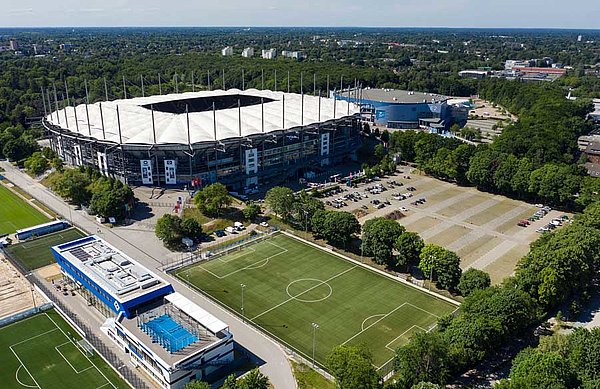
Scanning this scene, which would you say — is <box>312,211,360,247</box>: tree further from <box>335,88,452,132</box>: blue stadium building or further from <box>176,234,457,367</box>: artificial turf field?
<box>335,88,452,132</box>: blue stadium building

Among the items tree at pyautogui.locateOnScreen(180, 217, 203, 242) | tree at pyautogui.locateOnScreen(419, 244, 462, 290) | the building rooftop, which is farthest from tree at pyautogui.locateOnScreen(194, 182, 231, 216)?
tree at pyautogui.locateOnScreen(419, 244, 462, 290)

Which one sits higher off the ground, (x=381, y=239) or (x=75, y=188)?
(x=381, y=239)

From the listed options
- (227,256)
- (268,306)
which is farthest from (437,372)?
(227,256)

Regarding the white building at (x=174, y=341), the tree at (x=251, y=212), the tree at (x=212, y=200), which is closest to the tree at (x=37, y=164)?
the tree at (x=212, y=200)

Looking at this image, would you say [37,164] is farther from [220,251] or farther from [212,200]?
[220,251]

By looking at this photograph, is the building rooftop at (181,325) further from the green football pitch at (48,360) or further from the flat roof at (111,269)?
the green football pitch at (48,360)

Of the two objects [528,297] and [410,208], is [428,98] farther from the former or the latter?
[528,297]

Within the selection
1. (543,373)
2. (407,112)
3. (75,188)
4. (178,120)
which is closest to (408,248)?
(543,373)
